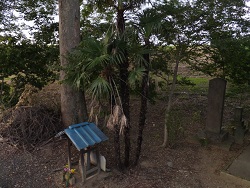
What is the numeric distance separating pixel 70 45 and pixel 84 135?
7.83ft

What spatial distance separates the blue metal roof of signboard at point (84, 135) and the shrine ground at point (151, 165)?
0.73 m

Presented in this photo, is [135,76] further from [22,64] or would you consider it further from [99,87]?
[22,64]

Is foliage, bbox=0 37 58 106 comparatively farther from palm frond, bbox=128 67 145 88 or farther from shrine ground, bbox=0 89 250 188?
palm frond, bbox=128 67 145 88

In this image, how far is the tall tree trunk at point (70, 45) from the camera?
4836 mm

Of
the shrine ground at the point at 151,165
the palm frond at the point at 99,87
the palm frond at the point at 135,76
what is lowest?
the shrine ground at the point at 151,165

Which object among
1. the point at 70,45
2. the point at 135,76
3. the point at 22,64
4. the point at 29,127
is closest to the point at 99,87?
the point at 135,76

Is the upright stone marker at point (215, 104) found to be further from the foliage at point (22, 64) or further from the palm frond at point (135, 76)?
the foliage at point (22, 64)

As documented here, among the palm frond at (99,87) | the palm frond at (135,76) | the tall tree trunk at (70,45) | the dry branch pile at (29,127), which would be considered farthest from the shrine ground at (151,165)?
the palm frond at (135,76)

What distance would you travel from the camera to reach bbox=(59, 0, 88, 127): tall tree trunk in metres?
4.84

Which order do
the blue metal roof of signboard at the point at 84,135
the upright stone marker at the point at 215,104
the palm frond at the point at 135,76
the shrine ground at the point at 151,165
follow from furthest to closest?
the upright stone marker at the point at 215,104, the shrine ground at the point at 151,165, the blue metal roof of signboard at the point at 84,135, the palm frond at the point at 135,76

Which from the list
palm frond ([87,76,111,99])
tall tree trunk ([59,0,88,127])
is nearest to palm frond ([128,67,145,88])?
palm frond ([87,76,111,99])

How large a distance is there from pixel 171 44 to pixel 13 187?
397 cm

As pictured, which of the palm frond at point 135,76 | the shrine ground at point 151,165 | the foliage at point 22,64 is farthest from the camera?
the foliage at point 22,64

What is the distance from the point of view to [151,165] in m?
4.17
